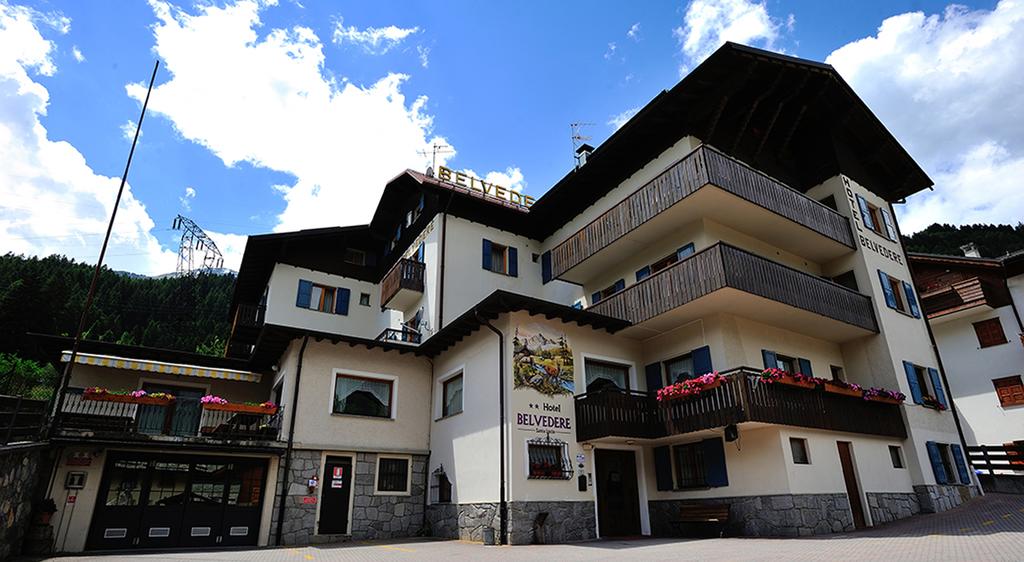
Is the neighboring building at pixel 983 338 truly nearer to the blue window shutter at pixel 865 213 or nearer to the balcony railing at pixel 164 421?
the blue window shutter at pixel 865 213

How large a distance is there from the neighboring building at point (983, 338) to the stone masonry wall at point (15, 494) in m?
30.4

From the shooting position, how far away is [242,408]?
16.5m

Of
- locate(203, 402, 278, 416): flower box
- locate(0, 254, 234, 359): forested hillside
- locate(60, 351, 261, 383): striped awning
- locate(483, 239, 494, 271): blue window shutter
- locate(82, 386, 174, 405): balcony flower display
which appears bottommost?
locate(203, 402, 278, 416): flower box

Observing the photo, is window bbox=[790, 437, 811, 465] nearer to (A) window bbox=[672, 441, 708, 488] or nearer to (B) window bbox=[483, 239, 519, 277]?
(A) window bbox=[672, 441, 708, 488]

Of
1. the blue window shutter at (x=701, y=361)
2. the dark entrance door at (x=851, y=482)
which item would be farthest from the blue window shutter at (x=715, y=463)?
the dark entrance door at (x=851, y=482)

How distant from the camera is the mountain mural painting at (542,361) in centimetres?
1516

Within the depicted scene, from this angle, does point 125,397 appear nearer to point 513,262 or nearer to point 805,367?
point 513,262

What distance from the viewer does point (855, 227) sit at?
20.0m

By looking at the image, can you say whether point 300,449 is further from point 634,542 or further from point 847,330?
point 847,330

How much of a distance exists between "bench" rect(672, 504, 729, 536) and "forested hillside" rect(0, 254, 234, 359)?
142ft

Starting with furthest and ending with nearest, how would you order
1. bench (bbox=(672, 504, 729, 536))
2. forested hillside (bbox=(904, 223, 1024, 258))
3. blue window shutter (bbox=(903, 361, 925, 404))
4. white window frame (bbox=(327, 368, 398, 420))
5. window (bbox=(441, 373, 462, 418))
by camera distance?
forested hillside (bbox=(904, 223, 1024, 258)) → blue window shutter (bbox=(903, 361, 925, 404)) → window (bbox=(441, 373, 462, 418)) → white window frame (bbox=(327, 368, 398, 420)) → bench (bbox=(672, 504, 729, 536))

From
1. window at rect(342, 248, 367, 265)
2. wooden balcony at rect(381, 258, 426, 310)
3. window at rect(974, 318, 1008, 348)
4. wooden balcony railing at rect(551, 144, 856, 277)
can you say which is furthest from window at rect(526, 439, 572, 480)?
window at rect(974, 318, 1008, 348)

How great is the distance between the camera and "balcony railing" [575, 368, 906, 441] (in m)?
13.6

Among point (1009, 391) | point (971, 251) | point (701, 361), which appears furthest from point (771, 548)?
point (971, 251)
